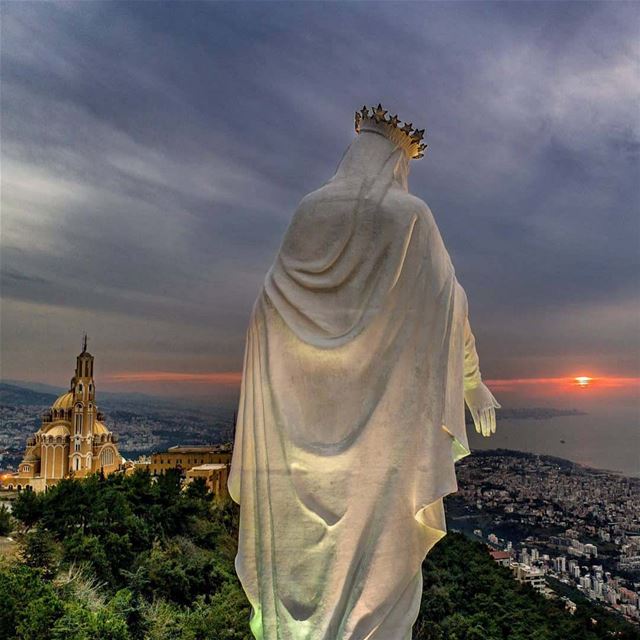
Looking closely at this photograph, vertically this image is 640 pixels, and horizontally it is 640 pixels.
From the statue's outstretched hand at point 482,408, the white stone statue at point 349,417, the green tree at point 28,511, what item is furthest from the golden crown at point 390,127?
the green tree at point 28,511

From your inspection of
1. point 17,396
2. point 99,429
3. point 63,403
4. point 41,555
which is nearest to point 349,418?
point 41,555

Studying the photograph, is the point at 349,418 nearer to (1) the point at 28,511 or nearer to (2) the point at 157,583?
(2) the point at 157,583

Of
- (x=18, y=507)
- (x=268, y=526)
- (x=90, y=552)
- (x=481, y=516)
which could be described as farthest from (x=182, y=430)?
(x=268, y=526)

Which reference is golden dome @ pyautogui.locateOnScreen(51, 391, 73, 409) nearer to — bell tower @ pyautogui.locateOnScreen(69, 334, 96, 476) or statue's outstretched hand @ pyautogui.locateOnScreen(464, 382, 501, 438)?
bell tower @ pyautogui.locateOnScreen(69, 334, 96, 476)

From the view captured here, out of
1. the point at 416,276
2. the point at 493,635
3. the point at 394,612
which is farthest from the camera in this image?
the point at 493,635

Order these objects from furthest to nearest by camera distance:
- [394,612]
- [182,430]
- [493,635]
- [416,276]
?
[182,430]
[493,635]
[416,276]
[394,612]

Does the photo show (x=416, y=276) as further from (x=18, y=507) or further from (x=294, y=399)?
(x=18, y=507)

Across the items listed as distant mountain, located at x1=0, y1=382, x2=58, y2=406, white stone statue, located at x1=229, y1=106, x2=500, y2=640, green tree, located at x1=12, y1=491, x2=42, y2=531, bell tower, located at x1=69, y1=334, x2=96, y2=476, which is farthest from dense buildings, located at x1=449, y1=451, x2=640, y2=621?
bell tower, located at x1=69, y1=334, x2=96, y2=476
